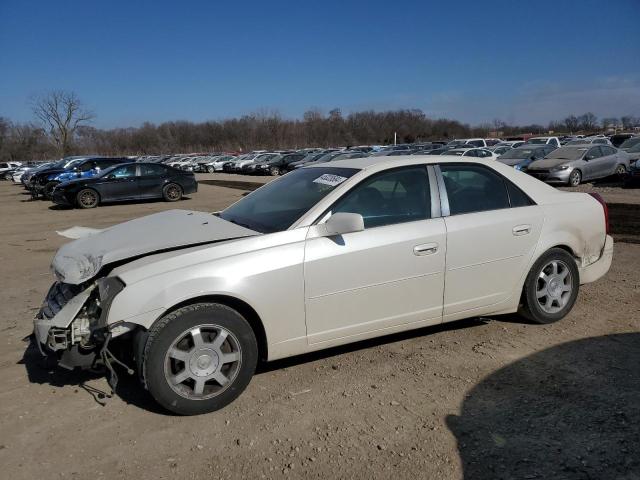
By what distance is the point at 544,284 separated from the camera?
4598mm

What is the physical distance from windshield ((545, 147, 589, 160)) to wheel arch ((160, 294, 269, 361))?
1829 cm

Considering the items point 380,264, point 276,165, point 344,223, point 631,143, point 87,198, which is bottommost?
point 276,165

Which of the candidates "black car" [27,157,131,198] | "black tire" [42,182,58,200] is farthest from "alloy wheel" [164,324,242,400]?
"black tire" [42,182,58,200]

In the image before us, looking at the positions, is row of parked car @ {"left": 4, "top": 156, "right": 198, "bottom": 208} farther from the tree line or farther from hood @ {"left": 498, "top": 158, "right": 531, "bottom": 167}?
the tree line

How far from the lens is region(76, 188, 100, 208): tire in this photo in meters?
17.5

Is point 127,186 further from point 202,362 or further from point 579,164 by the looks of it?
point 202,362

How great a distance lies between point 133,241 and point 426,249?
2.17 metres

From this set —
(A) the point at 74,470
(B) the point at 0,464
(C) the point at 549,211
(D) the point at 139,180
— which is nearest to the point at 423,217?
(C) the point at 549,211

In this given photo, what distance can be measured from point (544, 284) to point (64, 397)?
13.2ft

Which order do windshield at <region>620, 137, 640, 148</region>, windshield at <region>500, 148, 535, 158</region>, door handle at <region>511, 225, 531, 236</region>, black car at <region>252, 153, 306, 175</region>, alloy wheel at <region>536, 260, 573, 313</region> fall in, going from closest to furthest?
door handle at <region>511, 225, 531, 236</region> → alloy wheel at <region>536, 260, 573, 313</region> → windshield at <region>500, 148, 535, 158</region> → windshield at <region>620, 137, 640, 148</region> → black car at <region>252, 153, 306, 175</region>

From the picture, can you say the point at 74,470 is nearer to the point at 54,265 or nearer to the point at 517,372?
the point at 54,265

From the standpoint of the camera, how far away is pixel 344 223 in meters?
3.46

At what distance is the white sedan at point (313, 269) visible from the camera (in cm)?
322

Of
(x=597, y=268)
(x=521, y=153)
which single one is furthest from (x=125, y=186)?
(x=597, y=268)
